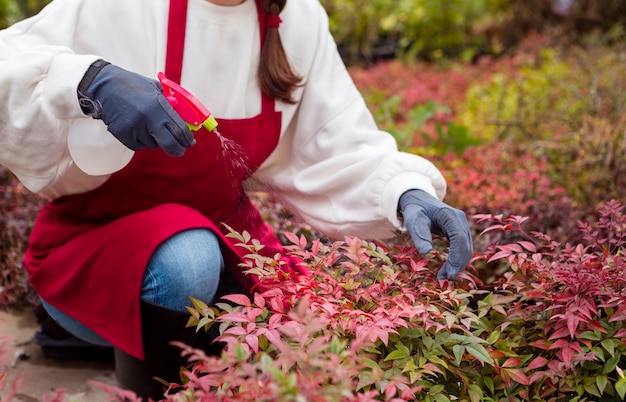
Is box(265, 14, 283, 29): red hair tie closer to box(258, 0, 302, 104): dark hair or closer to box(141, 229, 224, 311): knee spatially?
box(258, 0, 302, 104): dark hair

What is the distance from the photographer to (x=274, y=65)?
73.6 inches

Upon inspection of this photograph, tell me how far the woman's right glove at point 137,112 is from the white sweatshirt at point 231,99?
7 centimetres

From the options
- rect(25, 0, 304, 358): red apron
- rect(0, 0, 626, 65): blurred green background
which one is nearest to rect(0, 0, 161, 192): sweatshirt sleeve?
rect(25, 0, 304, 358): red apron

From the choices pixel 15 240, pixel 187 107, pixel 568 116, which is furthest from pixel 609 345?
pixel 568 116

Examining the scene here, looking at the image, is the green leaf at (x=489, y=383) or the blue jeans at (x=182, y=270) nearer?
the green leaf at (x=489, y=383)

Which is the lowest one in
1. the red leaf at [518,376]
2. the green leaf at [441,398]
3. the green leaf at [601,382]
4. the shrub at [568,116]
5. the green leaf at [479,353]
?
the shrub at [568,116]

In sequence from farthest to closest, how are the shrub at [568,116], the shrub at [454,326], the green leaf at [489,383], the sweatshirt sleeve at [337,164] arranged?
the shrub at [568,116], the sweatshirt sleeve at [337,164], the green leaf at [489,383], the shrub at [454,326]

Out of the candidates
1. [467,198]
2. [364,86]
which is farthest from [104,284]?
[364,86]

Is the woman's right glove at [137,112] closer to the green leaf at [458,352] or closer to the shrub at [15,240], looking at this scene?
the green leaf at [458,352]

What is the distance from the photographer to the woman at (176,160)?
1553 millimetres

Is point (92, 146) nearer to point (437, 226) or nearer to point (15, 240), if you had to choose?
point (437, 226)

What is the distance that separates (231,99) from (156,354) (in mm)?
600

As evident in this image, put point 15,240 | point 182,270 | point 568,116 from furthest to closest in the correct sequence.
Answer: point 568,116 → point 15,240 → point 182,270

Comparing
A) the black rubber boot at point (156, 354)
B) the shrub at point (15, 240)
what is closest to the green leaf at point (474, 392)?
the black rubber boot at point (156, 354)
